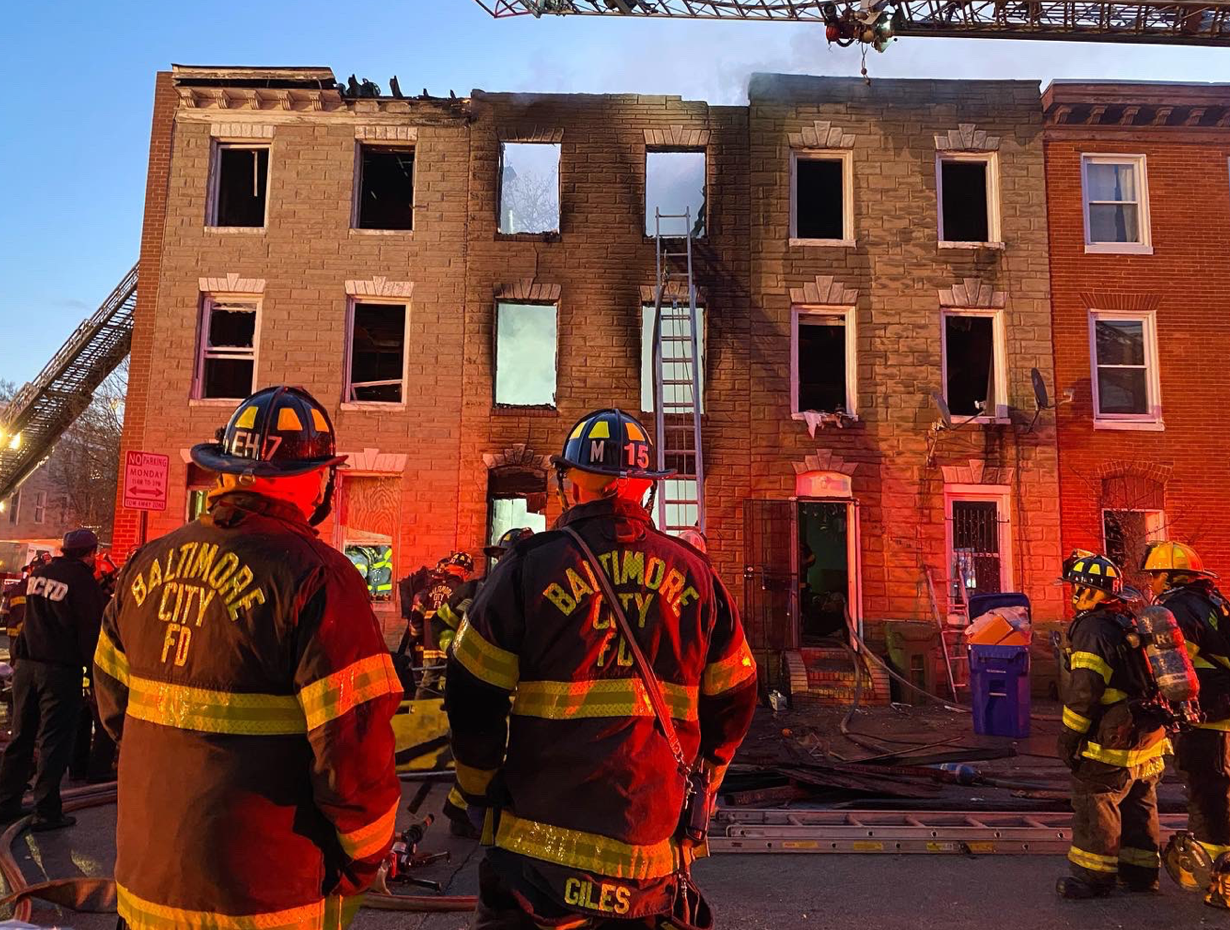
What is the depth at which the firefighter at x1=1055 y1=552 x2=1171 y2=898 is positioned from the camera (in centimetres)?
486

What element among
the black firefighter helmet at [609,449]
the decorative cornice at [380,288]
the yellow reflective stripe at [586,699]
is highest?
the decorative cornice at [380,288]

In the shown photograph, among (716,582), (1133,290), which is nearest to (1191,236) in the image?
(1133,290)

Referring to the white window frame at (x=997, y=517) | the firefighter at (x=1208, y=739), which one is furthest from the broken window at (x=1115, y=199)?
the firefighter at (x=1208, y=739)

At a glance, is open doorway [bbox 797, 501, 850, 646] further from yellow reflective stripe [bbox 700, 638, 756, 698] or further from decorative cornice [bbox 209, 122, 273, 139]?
Result: decorative cornice [bbox 209, 122, 273, 139]

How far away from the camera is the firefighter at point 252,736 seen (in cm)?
205

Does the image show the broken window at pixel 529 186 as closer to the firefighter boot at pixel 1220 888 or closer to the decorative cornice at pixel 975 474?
the decorative cornice at pixel 975 474

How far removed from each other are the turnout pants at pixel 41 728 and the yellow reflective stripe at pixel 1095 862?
662 cm

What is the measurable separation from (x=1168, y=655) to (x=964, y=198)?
488 inches

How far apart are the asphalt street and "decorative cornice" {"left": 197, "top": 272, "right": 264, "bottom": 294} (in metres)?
10.4

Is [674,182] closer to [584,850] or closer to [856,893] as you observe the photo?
[856,893]

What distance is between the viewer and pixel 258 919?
2.04m

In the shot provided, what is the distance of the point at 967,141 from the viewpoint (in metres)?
14.8

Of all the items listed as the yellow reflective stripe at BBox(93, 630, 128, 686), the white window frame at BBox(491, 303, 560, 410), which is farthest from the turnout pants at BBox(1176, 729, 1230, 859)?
the white window frame at BBox(491, 303, 560, 410)

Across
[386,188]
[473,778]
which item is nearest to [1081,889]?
[473,778]
